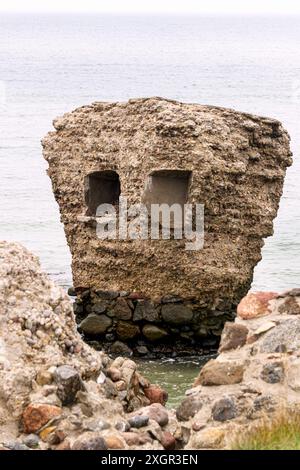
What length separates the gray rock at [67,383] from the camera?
8398 millimetres

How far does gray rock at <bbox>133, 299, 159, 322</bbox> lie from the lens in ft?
67.4

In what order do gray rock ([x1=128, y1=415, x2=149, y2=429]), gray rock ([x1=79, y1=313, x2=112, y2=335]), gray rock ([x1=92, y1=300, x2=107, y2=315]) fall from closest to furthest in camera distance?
gray rock ([x1=128, y1=415, x2=149, y2=429]) → gray rock ([x1=79, y1=313, x2=112, y2=335]) → gray rock ([x1=92, y1=300, x2=107, y2=315])

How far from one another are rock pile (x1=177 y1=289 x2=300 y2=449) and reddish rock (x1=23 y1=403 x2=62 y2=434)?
106 cm

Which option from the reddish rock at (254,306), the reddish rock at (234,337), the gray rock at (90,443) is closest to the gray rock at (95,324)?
the reddish rock at (254,306)

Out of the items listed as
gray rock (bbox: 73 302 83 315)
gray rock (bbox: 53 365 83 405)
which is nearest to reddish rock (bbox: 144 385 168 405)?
gray rock (bbox: 53 365 83 405)

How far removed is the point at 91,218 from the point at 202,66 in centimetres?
11160

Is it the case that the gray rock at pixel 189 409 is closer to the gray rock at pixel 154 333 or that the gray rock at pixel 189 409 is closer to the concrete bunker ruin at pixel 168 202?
the concrete bunker ruin at pixel 168 202

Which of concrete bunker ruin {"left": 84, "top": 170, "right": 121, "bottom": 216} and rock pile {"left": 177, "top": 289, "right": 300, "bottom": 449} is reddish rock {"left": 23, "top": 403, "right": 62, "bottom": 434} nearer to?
rock pile {"left": 177, "top": 289, "right": 300, "bottom": 449}

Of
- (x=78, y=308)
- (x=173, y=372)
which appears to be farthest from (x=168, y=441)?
(x=78, y=308)

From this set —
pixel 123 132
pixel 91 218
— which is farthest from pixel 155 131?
pixel 91 218

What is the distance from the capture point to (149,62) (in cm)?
13475

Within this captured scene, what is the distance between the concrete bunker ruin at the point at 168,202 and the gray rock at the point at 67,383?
36.7 feet

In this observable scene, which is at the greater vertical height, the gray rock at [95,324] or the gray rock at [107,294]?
the gray rock at [107,294]
